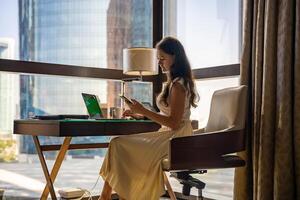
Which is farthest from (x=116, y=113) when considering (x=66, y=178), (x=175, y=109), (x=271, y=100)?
(x=271, y=100)

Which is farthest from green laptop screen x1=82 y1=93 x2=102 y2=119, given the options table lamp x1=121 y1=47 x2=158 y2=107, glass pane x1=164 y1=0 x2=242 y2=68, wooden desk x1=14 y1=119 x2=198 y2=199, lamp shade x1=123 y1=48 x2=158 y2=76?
glass pane x1=164 y1=0 x2=242 y2=68

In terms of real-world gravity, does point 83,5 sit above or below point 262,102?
above

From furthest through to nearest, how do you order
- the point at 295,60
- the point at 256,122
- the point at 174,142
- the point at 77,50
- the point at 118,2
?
the point at 118,2 → the point at 77,50 → the point at 256,122 → the point at 295,60 → the point at 174,142

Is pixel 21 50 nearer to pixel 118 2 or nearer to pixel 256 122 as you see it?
pixel 118 2

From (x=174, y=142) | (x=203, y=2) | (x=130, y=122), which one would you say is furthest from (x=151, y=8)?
(x=174, y=142)

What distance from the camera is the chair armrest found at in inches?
93.4

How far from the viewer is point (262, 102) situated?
2.81 meters

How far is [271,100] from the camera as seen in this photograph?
109 inches

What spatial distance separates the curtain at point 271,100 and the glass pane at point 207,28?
0.57 m

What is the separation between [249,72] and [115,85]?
154 cm

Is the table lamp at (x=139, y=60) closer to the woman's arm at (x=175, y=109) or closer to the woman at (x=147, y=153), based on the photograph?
the woman at (x=147, y=153)

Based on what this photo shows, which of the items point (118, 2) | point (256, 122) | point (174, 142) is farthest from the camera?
point (118, 2)

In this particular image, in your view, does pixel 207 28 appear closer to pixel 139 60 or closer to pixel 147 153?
pixel 139 60

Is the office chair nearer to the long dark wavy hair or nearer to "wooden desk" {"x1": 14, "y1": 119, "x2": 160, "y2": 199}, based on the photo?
the long dark wavy hair
